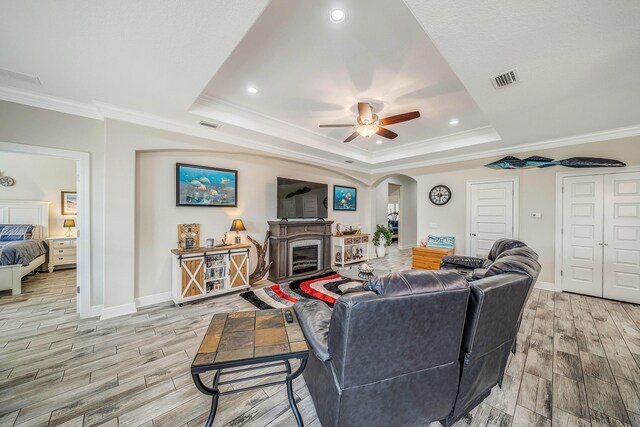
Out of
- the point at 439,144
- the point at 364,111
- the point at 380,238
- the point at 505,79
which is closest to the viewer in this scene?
the point at 505,79

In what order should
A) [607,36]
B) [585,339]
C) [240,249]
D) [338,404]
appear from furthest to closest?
1. [240,249]
2. [585,339]
3. [607,36]
4. [338,404]

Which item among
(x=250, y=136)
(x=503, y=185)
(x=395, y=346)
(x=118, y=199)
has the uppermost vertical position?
(x=250, y=136)

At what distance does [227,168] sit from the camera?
4.09m

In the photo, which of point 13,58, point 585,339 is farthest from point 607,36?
point 13,58

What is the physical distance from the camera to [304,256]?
192 inches

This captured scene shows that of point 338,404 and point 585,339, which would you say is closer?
point 338,404

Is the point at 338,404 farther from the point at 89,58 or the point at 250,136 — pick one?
the point at 250,136

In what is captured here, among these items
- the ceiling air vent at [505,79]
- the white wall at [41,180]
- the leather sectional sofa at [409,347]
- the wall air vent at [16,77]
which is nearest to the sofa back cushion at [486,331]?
the leather sectional sofa at [409,347]

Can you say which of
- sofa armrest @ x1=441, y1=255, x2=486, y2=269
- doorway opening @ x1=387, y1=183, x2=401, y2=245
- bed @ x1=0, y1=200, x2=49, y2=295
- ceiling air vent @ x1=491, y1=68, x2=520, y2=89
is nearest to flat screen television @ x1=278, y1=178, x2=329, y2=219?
sofa armrest @ x1=441, y1=255, x2=486, y2=269

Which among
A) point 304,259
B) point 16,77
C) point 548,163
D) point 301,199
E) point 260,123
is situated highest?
point 260,123

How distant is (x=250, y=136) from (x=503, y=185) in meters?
5.06

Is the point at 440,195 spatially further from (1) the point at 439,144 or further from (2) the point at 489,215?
(1) the point at 439,144

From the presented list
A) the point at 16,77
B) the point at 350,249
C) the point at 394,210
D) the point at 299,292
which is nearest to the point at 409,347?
the point at 299,292

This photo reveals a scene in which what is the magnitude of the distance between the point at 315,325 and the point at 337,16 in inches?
90.0
